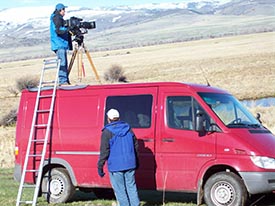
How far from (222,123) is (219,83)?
130 ft

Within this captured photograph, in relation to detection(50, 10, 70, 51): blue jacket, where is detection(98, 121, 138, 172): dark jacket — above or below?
below

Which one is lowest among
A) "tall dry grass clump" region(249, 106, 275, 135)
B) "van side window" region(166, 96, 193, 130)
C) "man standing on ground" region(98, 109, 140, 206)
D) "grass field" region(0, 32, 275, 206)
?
"man standing on ground" region(98, 109, 140, 206)

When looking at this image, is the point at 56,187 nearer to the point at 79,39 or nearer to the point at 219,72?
the point at 79,39

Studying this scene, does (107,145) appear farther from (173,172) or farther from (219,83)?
(219,83)

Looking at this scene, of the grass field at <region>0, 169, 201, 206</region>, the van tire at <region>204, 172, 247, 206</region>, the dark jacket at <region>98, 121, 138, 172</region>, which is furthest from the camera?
the grass field at <region>0, 169, 201, 206</region>

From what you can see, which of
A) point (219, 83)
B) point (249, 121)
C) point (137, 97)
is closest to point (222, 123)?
point (249, 121)

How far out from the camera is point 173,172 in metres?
11.3

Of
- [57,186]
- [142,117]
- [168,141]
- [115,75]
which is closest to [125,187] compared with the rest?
[168,141]

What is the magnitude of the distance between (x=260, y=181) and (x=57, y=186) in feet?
12.9

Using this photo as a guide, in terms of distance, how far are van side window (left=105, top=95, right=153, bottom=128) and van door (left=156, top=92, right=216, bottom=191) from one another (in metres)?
0.25

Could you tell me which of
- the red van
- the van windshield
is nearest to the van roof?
the red van

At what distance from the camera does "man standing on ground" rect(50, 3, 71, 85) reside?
13.5 meters

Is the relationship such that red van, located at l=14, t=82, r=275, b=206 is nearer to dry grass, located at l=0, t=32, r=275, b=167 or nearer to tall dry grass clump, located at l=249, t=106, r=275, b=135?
tall dry grass clump, located at l=249, t=106, r=275, b=135

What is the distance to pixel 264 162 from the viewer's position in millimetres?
10617
